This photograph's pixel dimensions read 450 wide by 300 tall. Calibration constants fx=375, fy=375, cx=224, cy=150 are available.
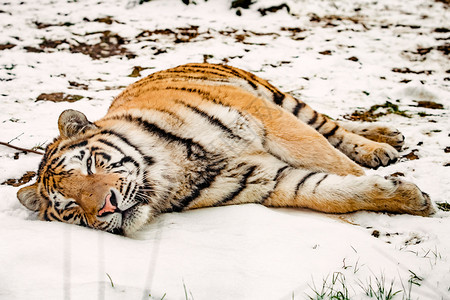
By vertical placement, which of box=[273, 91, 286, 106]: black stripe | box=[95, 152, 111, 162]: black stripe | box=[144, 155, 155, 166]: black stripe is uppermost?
box=[273, 91, 286, 106]: black stripe

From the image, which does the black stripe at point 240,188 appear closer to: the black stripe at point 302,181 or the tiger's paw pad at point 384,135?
the black stripe at point 302,181

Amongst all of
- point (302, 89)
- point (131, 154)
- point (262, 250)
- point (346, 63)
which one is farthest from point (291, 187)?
point (346, 63)

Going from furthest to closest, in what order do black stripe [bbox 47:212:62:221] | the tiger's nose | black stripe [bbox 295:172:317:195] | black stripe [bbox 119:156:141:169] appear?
black stripe [bbox 295:172:317:195] → black stripe [bbox 119:156:141:169] → black stripe [bbox 47:212:62:221] → the tiger's nose

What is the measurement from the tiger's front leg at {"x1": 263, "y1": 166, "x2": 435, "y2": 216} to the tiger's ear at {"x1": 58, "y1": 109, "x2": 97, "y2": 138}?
3.28 feet

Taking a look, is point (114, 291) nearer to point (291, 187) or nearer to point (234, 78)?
point (291, 187)

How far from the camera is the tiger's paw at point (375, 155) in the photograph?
90.4 inches

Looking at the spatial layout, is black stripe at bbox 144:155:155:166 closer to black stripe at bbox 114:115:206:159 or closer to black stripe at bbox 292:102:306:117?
black stripe at bbox 114:115:206:159

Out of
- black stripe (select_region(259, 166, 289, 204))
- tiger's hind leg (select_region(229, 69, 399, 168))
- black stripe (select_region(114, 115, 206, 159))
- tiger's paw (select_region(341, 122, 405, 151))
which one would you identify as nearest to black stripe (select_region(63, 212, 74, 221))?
black stripe (select_region(114, 115, 206, 159))

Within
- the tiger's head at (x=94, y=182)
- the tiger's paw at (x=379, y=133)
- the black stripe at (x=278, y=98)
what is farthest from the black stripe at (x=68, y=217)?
the tiger's paw at (x=379, y=133)

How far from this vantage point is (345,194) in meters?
1.83

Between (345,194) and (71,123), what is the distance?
4.57 ft

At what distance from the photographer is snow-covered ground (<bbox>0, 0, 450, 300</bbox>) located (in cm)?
118

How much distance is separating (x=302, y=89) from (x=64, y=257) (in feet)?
9.73

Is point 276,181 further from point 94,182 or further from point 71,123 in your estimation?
point 71,123
